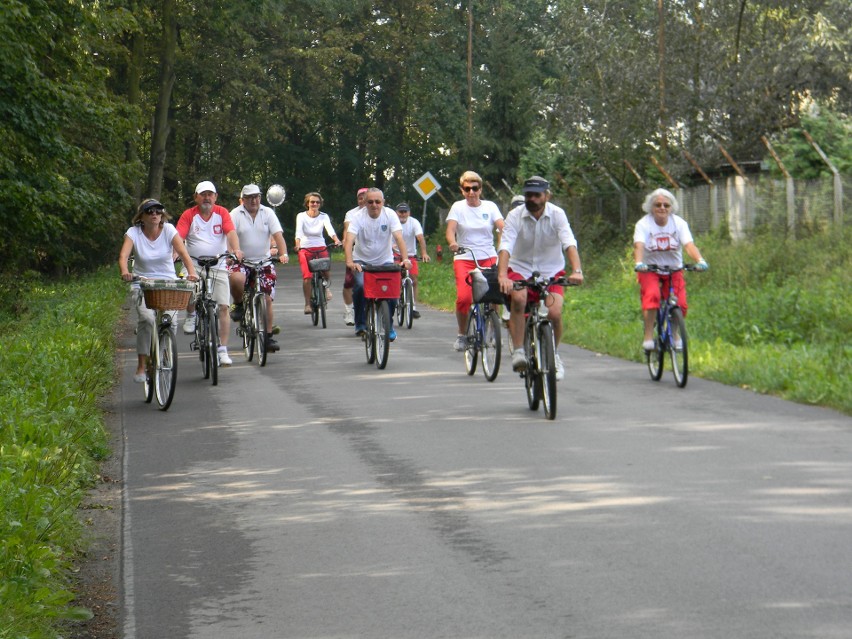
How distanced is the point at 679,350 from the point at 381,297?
3448mm

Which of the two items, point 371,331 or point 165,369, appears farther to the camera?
point 371,331

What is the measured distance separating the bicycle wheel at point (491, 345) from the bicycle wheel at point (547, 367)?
2346mm

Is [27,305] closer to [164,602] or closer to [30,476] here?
[30,476]

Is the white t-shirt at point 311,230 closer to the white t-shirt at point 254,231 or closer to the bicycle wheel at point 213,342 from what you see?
the white t-shirt at point 254,231

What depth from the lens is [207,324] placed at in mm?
14164

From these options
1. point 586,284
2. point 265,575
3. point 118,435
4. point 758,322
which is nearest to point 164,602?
point 265,575

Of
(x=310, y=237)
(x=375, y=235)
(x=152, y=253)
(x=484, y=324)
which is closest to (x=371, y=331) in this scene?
(x=375, y=235)

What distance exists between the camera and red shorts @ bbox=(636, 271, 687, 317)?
516 inches

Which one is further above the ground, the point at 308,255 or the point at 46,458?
the point at 308,255

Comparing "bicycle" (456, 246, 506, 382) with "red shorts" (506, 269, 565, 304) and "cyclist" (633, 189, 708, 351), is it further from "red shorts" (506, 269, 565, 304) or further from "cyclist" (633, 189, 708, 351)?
"cyclist" (633, 189, 708, 351)

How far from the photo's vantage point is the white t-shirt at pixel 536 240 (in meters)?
11.6

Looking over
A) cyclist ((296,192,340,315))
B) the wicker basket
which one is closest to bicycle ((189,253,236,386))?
the wicker basket

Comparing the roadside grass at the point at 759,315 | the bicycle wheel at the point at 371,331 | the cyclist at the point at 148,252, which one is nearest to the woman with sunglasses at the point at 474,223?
the bicycle wheel at the point at 371,331

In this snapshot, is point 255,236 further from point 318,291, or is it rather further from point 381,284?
point 318,291
